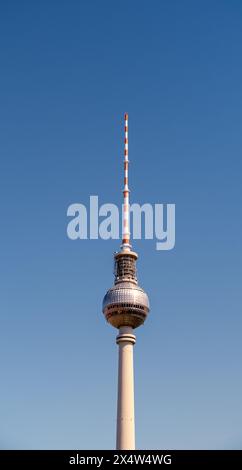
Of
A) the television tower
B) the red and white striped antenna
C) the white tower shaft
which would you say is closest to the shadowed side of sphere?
the television tower

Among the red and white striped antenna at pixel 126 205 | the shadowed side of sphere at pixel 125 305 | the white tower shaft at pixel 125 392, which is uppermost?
the red and white striped antenna at pixel 126 205

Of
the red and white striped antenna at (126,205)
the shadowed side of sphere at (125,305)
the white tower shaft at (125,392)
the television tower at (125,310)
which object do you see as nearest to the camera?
the white tower shaft at (125,392)

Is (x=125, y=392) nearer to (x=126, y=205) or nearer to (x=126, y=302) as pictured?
(x=126, y=302)

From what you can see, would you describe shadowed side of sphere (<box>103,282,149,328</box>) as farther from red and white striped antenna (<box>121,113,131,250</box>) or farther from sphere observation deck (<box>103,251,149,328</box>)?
red and white striped antenna (<box>121,113,131,250</box>)

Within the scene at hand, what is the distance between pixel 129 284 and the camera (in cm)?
14838

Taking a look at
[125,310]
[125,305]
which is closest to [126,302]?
[125,305]

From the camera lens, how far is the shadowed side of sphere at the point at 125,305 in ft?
476

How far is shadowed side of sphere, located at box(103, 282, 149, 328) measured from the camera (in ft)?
476

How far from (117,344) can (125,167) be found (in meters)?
39.7

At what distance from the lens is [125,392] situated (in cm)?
14088

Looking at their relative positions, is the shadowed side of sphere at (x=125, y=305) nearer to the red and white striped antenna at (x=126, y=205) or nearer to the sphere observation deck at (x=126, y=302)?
the sphere observation deck at (x=126, y=302)

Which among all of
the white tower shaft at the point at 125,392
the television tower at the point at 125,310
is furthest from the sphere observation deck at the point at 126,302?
the white tower shaft at the point at 125,392
